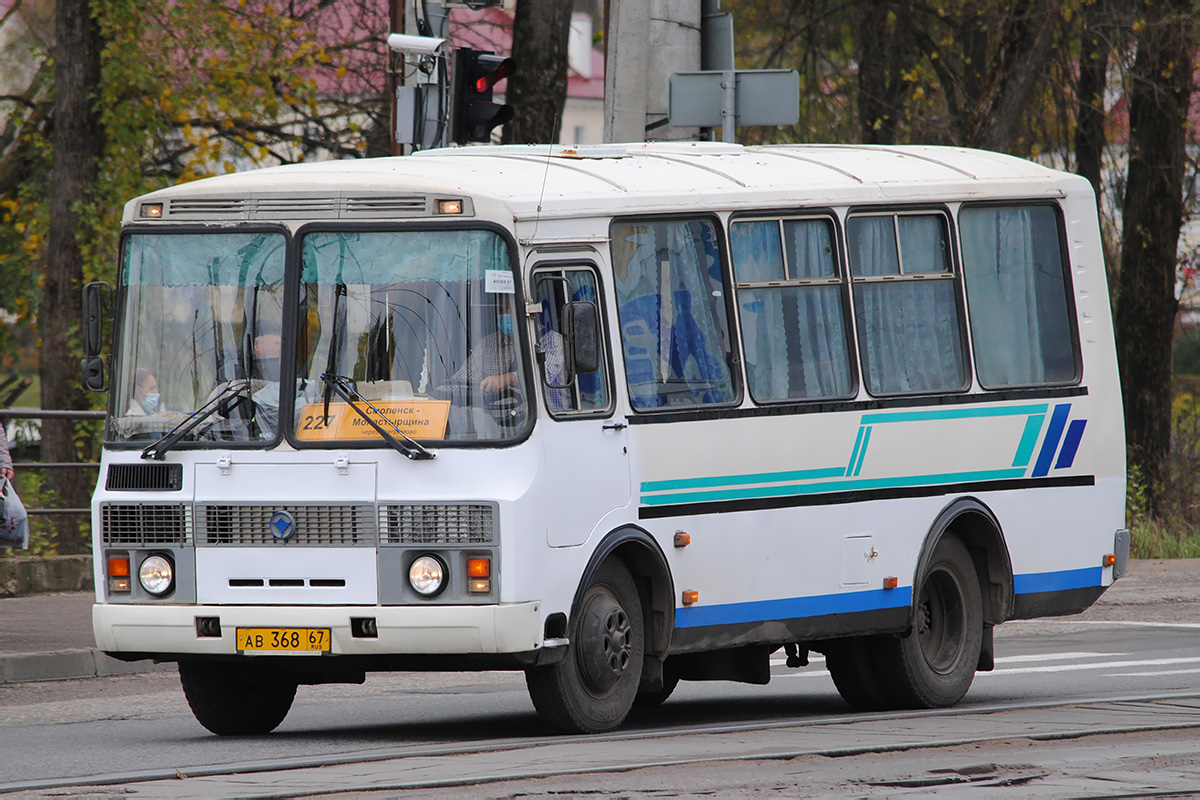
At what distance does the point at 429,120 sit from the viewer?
55.0ft

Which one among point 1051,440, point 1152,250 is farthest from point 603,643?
point 1152,250

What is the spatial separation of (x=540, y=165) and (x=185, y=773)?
3.55 metres

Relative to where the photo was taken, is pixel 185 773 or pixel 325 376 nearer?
pixel 185 773

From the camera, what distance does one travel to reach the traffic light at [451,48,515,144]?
54.1 ft

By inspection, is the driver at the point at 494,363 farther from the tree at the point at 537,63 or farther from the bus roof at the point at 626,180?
the tree at the point at 537,63

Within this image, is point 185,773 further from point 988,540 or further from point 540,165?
point 988,540

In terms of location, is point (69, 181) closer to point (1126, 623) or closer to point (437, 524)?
point (1126, 623)

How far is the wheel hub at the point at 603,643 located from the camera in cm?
982

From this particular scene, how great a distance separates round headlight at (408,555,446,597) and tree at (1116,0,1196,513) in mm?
17545

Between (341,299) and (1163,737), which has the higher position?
(341,299)

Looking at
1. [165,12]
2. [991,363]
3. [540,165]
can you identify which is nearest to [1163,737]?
[991,363]

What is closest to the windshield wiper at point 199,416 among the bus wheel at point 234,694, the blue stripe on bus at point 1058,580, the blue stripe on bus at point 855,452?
the bus wheel at point 234,694

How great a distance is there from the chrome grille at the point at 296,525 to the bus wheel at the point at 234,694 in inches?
31.7

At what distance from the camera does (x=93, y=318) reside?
32.9 ft
